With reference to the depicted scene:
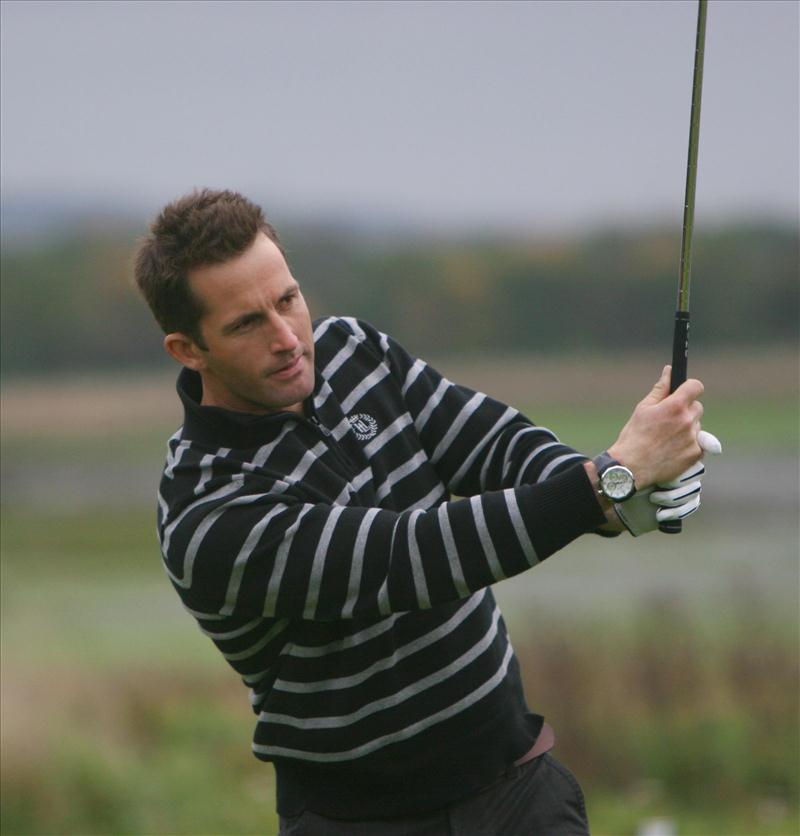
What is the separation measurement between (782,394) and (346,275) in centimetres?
327

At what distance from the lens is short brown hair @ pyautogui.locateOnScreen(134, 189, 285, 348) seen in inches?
100.0

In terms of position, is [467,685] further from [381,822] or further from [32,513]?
[32,513]

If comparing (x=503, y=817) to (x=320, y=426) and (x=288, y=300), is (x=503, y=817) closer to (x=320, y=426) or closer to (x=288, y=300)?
(x=320, y=426)

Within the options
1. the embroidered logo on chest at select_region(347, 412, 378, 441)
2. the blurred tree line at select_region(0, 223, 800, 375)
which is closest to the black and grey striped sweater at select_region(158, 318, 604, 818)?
the embroidered logo on chest at select_region(347, 412, 378, 441)

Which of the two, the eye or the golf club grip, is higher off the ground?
the eye

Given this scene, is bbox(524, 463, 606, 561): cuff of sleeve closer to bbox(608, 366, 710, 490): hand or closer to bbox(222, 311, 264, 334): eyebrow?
bbox(608, 366, 710, 490): hand

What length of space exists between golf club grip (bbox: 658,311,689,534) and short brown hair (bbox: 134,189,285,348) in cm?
79

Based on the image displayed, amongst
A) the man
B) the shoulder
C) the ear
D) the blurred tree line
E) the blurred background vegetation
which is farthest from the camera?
the blurred tree line

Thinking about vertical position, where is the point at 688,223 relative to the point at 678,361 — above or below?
above

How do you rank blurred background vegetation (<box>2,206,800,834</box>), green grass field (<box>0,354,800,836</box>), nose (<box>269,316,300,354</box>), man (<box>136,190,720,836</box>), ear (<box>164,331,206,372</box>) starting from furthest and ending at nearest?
blurred background vegetation (<box>2,206,800,834</box>) < green grass field (<box>0,354,800,836</box>) < ear (<box>164,331,206,372</box>) < nose (<box>269,316,300,354</box>) < man (<box>136,190,720,836</box>)

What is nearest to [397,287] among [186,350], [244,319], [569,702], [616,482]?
[569,702]

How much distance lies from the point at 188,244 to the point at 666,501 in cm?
101

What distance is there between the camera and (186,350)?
104 inches

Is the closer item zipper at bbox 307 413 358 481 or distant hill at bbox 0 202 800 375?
zipper at bbox 307 413 358 481
